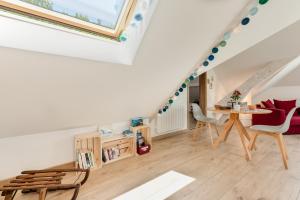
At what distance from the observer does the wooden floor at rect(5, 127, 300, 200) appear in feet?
6.28

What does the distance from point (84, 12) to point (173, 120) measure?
3.04 m

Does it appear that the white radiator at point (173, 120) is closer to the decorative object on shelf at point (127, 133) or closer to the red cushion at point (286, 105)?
the decorative object on shelf at point (127, 133)

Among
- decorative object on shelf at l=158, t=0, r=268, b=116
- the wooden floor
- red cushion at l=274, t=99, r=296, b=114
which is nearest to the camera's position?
the wooden floor

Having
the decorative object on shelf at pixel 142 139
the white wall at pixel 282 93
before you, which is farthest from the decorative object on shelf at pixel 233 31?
the white wall at pixel 282 93

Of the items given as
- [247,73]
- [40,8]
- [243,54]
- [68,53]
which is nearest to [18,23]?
[40,8]

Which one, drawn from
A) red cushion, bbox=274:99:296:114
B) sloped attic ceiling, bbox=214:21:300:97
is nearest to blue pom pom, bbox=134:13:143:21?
sloped attic ceiling, bbox=214:21:300:97

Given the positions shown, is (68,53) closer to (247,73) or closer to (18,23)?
(18,23)

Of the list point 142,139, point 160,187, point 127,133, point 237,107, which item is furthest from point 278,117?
point 160,187

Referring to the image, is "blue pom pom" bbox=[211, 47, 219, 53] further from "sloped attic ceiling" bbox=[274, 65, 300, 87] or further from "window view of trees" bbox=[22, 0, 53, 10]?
"sloped attic ceiling" bbox=[274, 65, 300, 87]

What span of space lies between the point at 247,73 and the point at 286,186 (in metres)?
3.35

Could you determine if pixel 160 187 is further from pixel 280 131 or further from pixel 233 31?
pixel 233 31

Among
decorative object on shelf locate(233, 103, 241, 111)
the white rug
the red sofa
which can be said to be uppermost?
decorative object on shelf locate(233, 103, 241, 111)

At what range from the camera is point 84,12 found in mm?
1602

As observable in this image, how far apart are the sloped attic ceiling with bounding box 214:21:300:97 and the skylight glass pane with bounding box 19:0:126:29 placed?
2914mm
